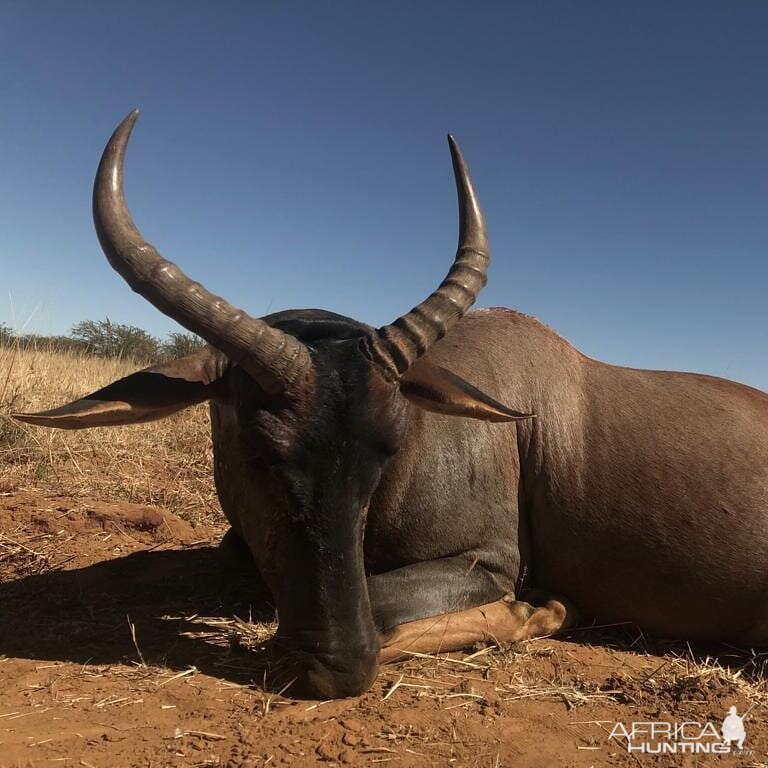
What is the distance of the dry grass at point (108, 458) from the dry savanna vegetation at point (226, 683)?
81 cm

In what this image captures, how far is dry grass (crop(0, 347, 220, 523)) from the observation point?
625cm

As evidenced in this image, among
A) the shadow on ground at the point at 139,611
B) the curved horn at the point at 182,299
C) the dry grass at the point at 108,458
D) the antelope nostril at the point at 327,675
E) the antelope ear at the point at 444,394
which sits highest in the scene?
the curved horn at the point at 182,299

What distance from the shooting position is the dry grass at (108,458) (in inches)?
246

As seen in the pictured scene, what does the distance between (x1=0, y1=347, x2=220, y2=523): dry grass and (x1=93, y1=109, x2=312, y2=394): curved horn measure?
2.58 meters

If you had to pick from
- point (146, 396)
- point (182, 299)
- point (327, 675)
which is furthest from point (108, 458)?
point (327, 675)

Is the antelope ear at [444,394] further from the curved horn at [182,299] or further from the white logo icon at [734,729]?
the white logo icon at [734,729]

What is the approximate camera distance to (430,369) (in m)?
3.51

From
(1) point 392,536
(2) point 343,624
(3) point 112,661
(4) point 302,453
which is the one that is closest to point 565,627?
(1) point 392,536

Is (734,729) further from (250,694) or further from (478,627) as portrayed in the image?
(250,694)

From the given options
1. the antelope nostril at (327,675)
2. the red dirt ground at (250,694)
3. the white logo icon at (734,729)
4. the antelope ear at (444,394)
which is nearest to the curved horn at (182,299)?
the antelope ear at (444,394)

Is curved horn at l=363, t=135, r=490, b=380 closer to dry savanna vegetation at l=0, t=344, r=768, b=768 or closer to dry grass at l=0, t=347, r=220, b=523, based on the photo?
dry savanna vegetation at l=0, t=344, r=768, b=768

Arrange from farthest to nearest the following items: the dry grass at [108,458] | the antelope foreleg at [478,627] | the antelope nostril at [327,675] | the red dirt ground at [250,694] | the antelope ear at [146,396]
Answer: the dry grass at [108,458]
the antelope foreleg at [478,627]
the antelope ear at [146,396]
the antelope nostril at [327,675]
the red dirt ground at [250,694]

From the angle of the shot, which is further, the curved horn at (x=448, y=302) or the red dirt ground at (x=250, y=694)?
the curved horn at (x=448, y=302)

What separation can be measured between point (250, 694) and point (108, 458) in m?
4.82
